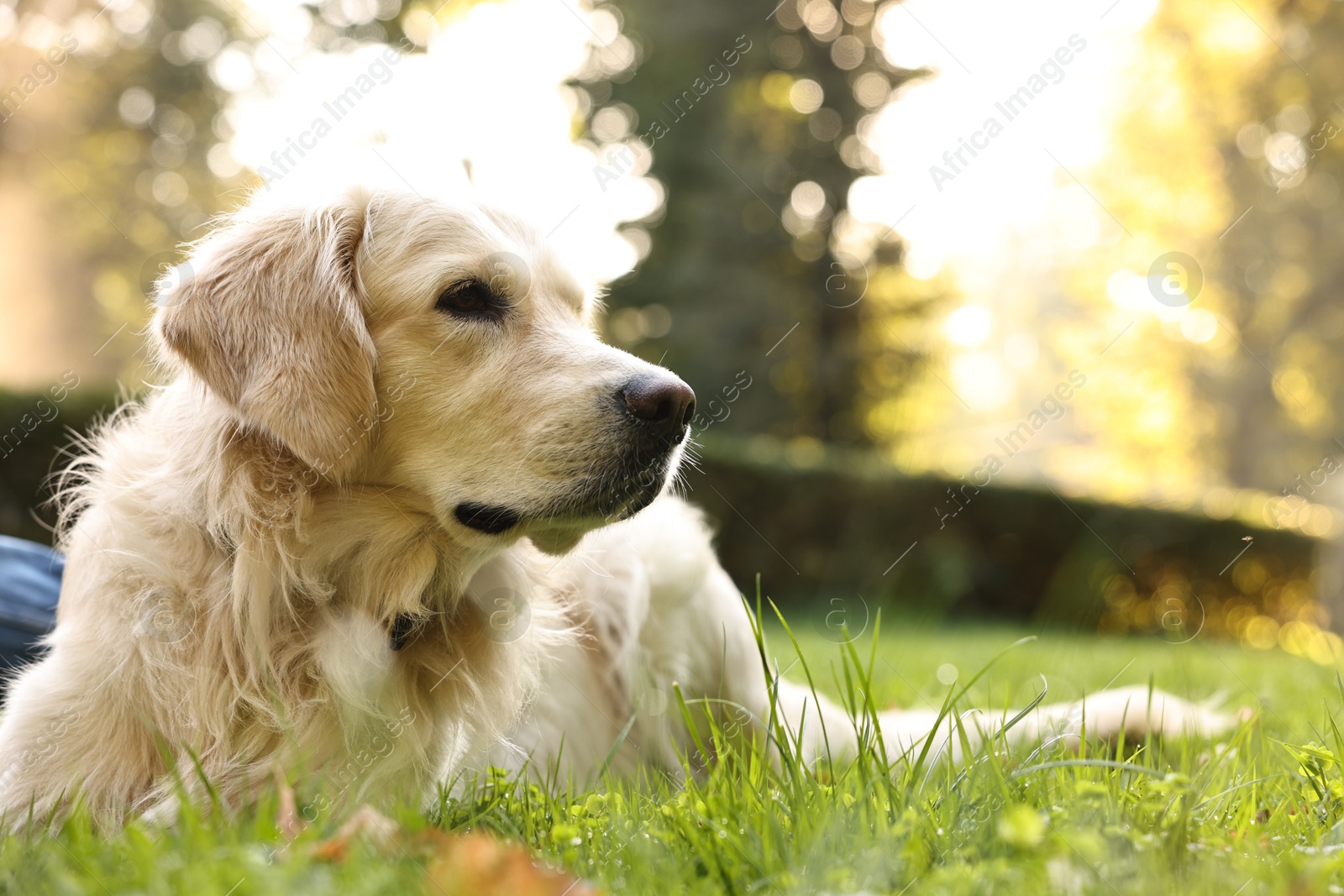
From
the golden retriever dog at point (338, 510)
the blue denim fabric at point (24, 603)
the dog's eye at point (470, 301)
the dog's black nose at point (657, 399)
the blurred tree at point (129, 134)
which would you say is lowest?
the blurred tree at point (129, 134)

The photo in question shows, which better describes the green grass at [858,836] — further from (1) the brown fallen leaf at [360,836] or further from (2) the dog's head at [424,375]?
(2) the dog's head at [424,375]

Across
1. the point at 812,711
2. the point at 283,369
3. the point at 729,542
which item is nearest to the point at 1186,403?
the point at 729,542

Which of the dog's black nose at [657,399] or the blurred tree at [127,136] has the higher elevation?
the dog's black nose at [657,399]

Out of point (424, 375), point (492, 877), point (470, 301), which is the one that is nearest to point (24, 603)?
point (424, 375)

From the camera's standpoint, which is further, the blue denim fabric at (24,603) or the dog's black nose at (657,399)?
the blue denim fabric at (24,603)

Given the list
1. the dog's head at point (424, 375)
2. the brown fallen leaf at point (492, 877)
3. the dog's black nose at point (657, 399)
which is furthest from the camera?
the dog's black nose at point (657, 399)

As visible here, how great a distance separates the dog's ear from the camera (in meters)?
2.12

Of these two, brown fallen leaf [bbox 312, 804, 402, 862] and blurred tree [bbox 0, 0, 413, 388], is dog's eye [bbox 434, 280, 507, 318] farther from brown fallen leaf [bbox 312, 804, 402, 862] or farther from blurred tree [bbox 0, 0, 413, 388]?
blurred tree [bbox 0, 0, 413, 388]

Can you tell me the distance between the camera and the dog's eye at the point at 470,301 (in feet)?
7.79

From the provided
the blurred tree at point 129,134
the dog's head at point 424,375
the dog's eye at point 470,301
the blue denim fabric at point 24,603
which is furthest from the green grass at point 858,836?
the blurred tree at point 129,134

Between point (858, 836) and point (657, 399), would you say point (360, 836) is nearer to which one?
point (858, 836)

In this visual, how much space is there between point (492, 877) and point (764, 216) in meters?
16.6

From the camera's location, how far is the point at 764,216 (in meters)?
17.0

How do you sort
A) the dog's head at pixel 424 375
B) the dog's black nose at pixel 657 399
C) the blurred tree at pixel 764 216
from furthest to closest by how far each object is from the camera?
the blurred tree at pixel 764 216
the dog's black nose at pixel 657 399
the dog's head at pixel 424 375
